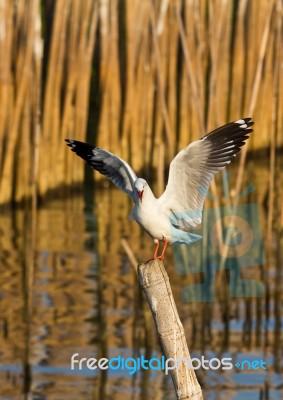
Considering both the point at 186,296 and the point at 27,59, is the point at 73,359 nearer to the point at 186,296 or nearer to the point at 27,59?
the point at 186,296

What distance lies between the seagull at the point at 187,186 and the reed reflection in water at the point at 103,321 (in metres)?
1.57

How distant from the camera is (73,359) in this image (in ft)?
22.6

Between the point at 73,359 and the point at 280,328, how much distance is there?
1.19 meters

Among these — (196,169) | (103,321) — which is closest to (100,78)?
(103,321)

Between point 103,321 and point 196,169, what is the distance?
2.62m

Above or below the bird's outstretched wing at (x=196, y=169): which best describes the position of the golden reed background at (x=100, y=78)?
above

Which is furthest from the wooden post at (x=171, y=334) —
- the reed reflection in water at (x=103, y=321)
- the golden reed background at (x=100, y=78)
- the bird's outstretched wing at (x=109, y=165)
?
the golden reed background at (x=100, y=78)

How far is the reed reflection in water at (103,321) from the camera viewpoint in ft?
21.5

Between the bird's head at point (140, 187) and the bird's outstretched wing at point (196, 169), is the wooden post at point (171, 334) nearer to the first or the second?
the bird's head at point (140, 187)

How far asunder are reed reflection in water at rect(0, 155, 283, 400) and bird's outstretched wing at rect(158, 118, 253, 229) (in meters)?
1.55

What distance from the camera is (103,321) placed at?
7543mm

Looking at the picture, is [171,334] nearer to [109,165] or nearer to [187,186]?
[187,186]

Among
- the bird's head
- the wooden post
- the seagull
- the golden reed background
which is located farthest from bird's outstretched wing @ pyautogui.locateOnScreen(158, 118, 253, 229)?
the golden reed background

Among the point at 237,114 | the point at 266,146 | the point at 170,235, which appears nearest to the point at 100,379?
the point at 170,235
